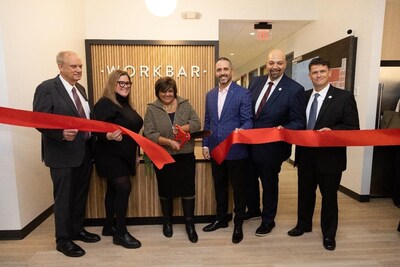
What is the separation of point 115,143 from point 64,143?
41cm

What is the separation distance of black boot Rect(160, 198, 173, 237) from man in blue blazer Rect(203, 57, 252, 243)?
0.51 meters

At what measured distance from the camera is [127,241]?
2549 millimetres

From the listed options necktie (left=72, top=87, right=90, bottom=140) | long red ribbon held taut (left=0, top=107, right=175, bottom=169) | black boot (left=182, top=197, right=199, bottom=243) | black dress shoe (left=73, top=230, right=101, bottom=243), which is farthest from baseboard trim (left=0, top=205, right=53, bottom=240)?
black boot (left=182, top=197, right=199, bottom=243)

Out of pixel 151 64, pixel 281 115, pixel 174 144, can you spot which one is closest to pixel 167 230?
pixel 174 144

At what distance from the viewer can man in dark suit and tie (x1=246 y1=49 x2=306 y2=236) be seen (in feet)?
8.40

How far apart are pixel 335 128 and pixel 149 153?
1.65 meters

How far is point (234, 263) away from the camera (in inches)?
91.2

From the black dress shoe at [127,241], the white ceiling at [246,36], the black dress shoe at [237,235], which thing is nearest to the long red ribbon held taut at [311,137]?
the black dress shoe at [237,235]

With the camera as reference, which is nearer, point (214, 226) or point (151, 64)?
point (214, 226)

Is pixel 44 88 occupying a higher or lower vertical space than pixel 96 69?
lower

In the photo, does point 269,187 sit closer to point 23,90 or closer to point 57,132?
point 57,132

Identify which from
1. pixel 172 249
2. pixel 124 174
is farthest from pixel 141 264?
pixel 124 174

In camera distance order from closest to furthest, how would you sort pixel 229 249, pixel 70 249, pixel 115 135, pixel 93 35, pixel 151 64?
pixel 115 135, pixel 70 249, pixel 229 249, pixel 93 35, pixel 151 64

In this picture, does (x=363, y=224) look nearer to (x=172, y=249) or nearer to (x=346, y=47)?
(x=172, y=249)
